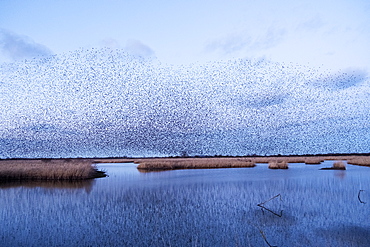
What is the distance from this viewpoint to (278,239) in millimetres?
7309

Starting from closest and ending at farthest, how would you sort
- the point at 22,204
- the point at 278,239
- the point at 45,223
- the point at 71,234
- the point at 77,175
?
the point at 278,239, the point at 71,234, the point at 45,223, the point at 22,204, the point at 77,175

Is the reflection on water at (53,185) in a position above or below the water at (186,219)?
above

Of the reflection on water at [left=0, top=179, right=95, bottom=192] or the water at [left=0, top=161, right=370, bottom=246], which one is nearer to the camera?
the water at [left=0, top=161, right=370, bottom=246]

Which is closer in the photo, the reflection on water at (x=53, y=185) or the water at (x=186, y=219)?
the water at (x=186, y=219)

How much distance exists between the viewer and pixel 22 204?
1255 cm

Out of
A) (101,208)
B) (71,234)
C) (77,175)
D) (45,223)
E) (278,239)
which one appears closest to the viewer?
(278,239)

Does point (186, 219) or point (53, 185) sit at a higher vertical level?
point (53, 185)

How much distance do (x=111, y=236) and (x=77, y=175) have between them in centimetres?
1738

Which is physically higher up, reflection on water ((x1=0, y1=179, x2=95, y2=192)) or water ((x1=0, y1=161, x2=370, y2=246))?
reflection on water ((x1=0, y1=179, x2=95, y2=192))

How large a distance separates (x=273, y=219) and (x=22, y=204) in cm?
1081

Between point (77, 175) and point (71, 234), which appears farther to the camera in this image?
point (77, 175)

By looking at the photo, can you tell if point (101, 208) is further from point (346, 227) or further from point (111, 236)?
point (346, 227)

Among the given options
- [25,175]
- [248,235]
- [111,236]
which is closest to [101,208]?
[111,236]

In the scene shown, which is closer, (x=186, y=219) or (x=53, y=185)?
(x=186, y=219)
